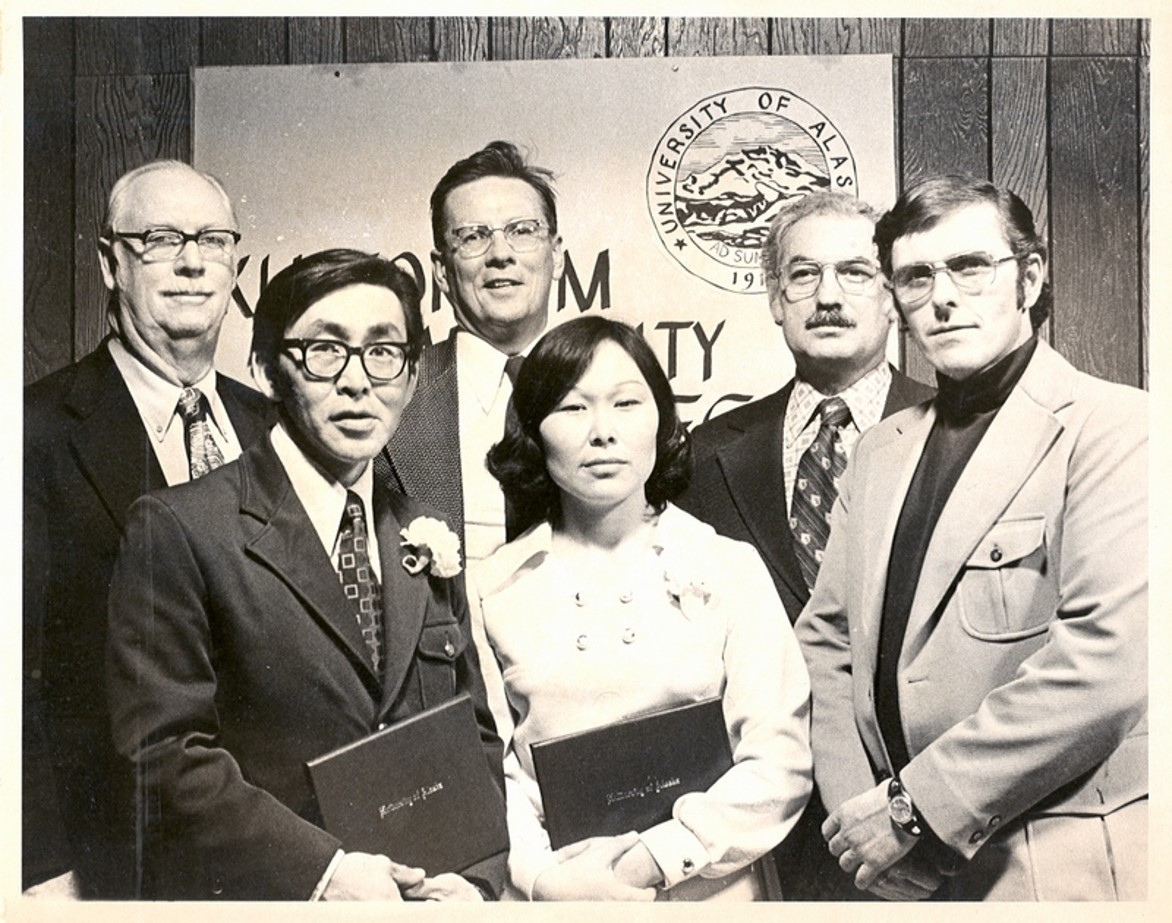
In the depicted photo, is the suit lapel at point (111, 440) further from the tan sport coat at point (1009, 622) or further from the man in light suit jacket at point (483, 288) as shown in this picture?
the tan sport coat at point (1009, 622)

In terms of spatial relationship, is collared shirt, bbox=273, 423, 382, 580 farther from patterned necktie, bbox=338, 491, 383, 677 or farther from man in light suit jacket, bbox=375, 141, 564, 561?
man in light suit jacket, bbox=375, 141, 564, 561

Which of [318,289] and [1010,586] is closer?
[1010,586]

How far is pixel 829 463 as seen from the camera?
2.73 metres

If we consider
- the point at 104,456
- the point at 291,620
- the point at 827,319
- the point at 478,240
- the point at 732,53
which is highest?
the point at 732,53

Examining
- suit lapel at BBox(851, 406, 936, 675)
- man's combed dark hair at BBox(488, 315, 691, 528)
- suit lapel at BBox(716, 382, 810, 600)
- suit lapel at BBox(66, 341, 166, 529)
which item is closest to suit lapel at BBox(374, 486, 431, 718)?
man's combed dark hair at BBox(488, 315, 691, 528)

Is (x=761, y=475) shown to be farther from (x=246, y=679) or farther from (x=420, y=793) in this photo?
(x=246, y=679)

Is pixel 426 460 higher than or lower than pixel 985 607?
higher

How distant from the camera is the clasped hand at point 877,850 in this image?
2.65 m

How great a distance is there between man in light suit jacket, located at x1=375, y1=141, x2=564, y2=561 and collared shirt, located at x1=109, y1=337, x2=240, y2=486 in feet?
1.27

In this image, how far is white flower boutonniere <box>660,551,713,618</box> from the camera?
105 inches

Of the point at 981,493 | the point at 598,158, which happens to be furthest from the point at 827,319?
the point at 598,158

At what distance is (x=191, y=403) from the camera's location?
2.75 metres

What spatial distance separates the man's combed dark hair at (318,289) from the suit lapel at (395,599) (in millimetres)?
313

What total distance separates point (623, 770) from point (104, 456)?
4.14 feet
